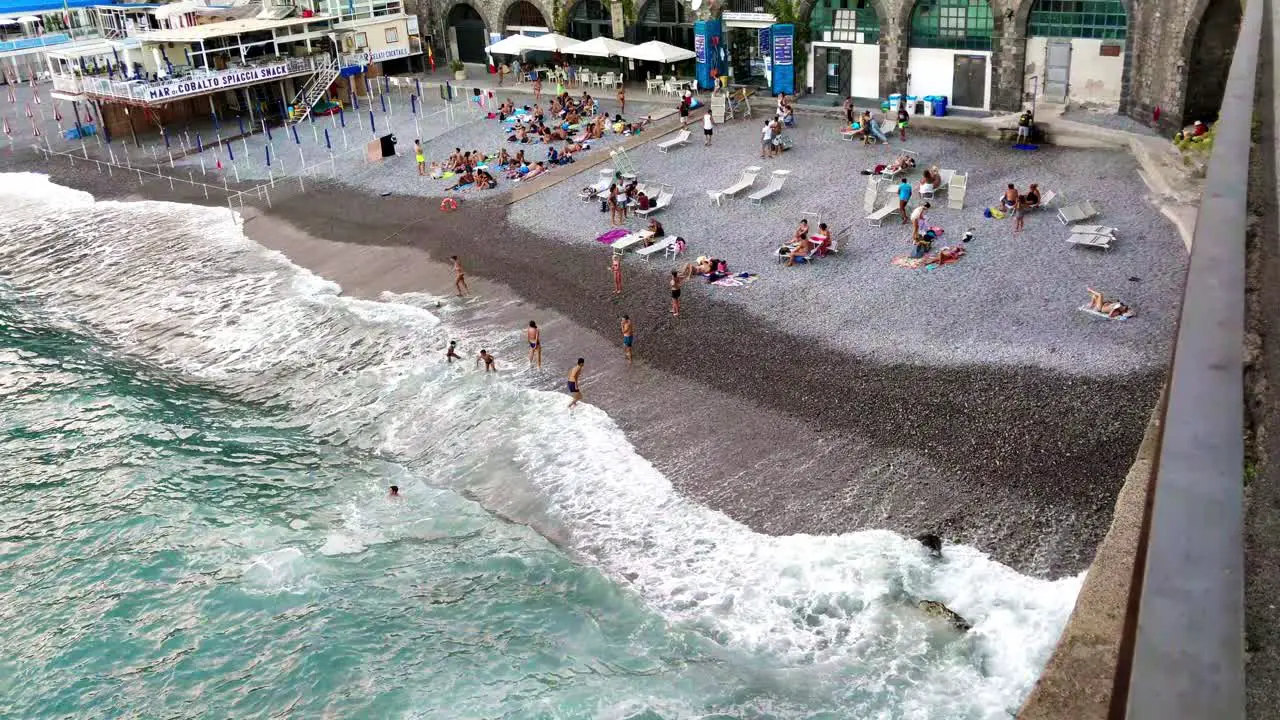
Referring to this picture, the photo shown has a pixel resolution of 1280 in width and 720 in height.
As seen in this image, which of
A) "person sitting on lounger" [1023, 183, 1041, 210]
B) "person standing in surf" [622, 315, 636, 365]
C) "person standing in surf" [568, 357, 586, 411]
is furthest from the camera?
"person sitting on lounger" [1023, 183, 1041, 210]

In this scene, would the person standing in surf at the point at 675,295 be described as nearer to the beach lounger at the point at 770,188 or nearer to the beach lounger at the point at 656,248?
the beach lounger at the point at 656,248

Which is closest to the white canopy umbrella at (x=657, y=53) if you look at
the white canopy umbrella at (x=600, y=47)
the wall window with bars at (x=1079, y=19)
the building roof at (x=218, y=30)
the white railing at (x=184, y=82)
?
the white canopy umbrella at (x=600, y=47)

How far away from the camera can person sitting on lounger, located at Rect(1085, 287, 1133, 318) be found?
18.6m

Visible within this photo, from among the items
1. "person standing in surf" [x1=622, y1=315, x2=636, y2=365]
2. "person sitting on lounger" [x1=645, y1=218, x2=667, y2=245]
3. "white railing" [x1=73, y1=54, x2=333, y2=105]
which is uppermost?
"white railing" [x1=73, y1=54, x2=333, y2=105]

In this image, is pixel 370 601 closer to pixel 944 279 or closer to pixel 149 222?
pixel 944 279

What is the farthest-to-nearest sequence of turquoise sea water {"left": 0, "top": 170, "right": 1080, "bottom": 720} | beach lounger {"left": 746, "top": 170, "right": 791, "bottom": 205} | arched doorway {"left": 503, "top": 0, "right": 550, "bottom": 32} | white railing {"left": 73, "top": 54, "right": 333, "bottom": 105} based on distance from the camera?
1. arched doorway {"left": 503, "top": 0, "right": 550, "bottom": 32}
2. white railing {"left": 73, "top": 54, "right": 333, "bottom": 105}
3. beach lounger {"left": 746, "top": 170, "right": 791, "bottom": 205}
4. turquoise sea water {"left": 0, "top": 170, "right": 1080, "bottom": 720}

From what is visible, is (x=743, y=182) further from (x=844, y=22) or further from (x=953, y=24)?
(x=844, y=22)

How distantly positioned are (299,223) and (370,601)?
62.2 ft

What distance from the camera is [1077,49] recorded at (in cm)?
3156

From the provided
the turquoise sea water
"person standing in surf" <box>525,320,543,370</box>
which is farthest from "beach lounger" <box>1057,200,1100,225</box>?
"person standing in surf" <box>525,320,543,370</box>

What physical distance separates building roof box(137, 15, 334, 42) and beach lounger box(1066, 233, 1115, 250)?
33.6 metres

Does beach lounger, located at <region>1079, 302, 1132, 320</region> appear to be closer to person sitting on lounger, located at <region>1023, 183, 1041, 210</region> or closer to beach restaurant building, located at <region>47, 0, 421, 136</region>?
person sitting on lounger, located at <region>1023, 183, 1041, 210</region>

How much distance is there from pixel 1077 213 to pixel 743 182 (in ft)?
29.4

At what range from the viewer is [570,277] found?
2448 centimetres
